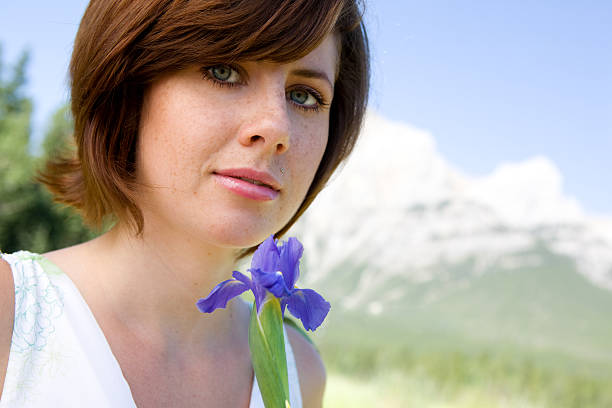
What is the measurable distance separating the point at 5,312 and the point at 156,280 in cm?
50

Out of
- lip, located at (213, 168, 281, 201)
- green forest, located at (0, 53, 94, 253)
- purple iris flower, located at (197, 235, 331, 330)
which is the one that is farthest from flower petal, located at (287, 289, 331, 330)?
green forest, located at (0, 53, 94, 253)

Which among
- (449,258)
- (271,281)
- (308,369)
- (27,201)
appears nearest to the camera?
(271,281)

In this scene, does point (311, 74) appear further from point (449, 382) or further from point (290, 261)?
point (449, 382)

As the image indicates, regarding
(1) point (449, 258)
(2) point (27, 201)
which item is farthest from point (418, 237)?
(2) point (27, 201)

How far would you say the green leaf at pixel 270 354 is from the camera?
0.89 m

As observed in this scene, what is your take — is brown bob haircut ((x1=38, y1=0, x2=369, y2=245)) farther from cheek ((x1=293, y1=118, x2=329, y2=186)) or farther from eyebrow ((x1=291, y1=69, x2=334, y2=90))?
cheek ((x1=293, y1=118, x2=329, y2=186))

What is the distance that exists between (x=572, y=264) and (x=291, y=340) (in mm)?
77189

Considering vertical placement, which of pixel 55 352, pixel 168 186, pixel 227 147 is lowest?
pixel 55 352

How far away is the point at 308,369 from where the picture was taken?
2352 mm

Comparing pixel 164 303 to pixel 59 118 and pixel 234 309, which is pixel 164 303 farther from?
pixel 59 118

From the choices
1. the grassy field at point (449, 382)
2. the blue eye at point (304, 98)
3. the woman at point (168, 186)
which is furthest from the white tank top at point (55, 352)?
the grassy field at point (449, 382)

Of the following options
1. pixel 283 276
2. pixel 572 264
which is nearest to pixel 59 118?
pixel 283 276

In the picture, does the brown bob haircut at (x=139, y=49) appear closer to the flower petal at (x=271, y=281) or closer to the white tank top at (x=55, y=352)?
the white tank top at (x=55, y=352)

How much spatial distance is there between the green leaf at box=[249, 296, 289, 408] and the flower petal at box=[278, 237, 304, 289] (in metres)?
0.05
